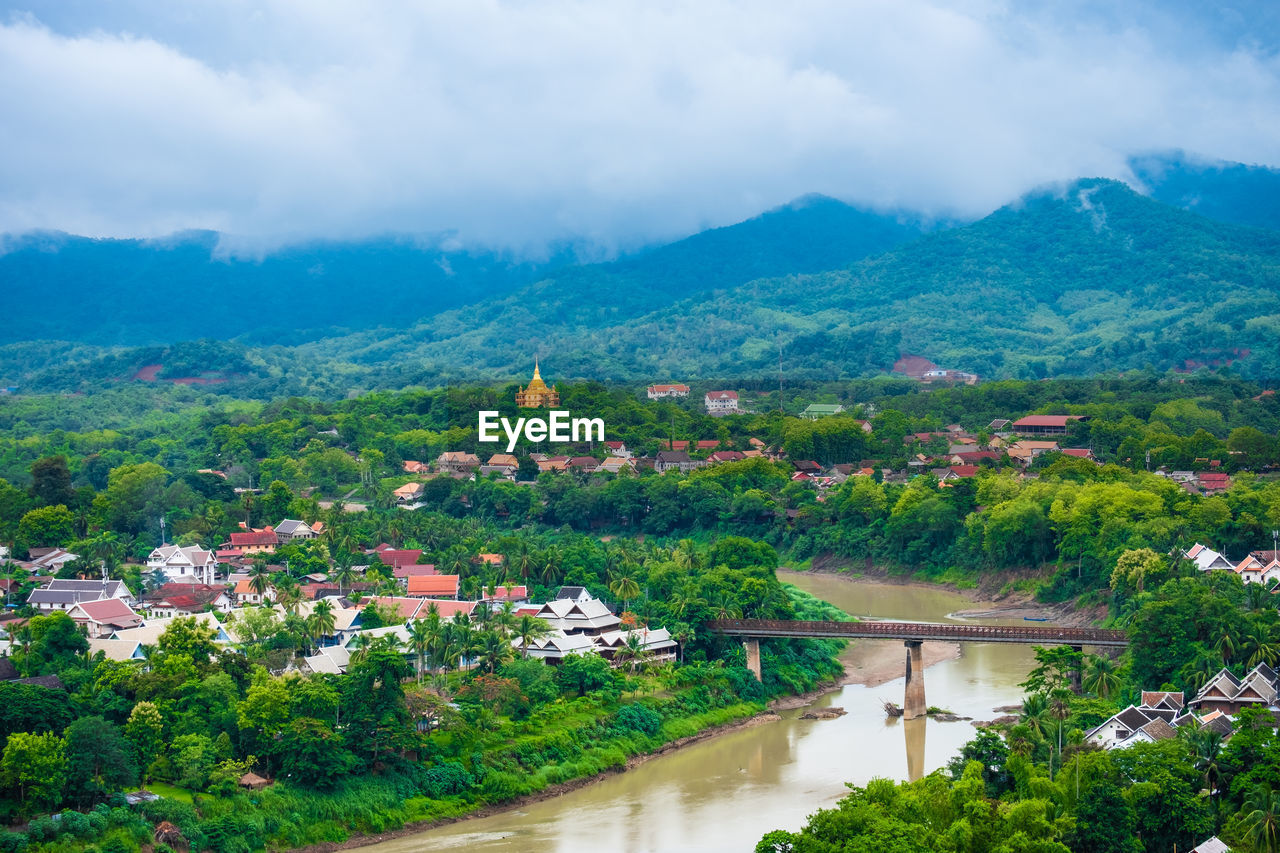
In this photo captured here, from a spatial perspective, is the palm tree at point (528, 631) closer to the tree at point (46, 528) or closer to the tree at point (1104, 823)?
the tree at point (1104, 823)

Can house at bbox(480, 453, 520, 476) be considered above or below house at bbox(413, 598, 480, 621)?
above

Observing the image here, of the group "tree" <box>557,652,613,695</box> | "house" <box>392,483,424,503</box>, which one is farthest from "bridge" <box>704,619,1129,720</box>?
"house" <box>392,483,424,503</box>

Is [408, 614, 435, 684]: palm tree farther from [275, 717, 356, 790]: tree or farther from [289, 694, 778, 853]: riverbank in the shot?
[275, 717, 356, 790]: tree

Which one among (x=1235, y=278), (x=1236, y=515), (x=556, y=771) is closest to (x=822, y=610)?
(x=1236, y=515)

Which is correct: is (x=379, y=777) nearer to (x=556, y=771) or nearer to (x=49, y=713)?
(x=556, y=771)

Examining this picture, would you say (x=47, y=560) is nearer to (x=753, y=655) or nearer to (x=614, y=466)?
(x=753, y=655)
